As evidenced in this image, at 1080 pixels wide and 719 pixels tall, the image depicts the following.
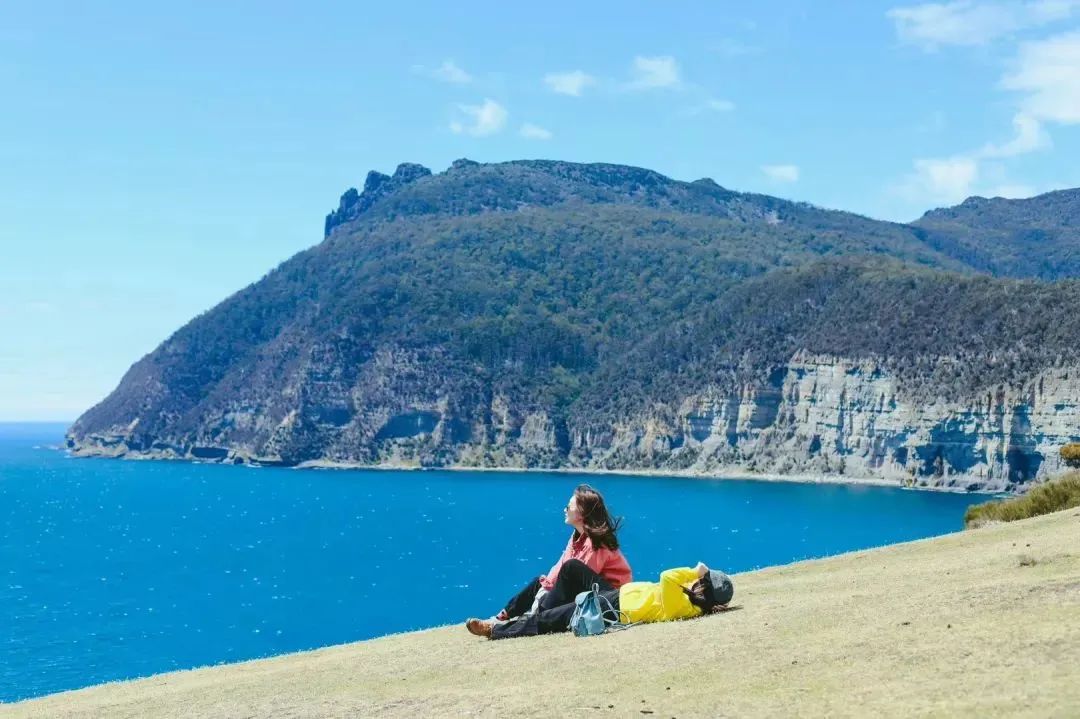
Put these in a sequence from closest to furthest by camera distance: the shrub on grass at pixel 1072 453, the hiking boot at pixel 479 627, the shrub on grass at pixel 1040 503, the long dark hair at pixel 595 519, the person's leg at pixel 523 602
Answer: the long dark hair at pixel 595 519 < the person's leg at pixel 523 602 < the hiking boot at pixel 479 627 < the shrub on grass at pixel 1040 503 < the shrub on grass at pixel 1072 453

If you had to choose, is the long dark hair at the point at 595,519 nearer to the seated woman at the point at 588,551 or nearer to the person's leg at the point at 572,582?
the seated woman at the point at 588,551

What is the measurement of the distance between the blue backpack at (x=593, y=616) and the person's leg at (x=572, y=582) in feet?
0.53

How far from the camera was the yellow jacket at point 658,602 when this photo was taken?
44.7 feet

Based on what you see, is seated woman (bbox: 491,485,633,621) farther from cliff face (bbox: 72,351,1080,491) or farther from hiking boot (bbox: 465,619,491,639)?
cliff face (bbox: 72,351,1080,491)

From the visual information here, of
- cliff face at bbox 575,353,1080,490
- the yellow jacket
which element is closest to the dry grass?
the yellow jacket

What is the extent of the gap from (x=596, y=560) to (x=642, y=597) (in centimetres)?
76

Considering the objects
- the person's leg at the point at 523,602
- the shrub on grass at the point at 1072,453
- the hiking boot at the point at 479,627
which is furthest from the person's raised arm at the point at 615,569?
the shrub on grass at the point at 1072,453

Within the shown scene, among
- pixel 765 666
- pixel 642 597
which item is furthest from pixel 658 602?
pixel 765 666

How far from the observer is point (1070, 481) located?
25719 millimetres

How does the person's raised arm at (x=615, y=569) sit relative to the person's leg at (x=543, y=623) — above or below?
above

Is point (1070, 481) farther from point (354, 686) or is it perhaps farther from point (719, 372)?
point (719, 372)

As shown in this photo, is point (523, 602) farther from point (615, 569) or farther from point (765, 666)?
point (765, 666)

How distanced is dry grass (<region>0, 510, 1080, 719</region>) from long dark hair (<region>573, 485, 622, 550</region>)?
49.9 inches

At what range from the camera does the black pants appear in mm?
13828
